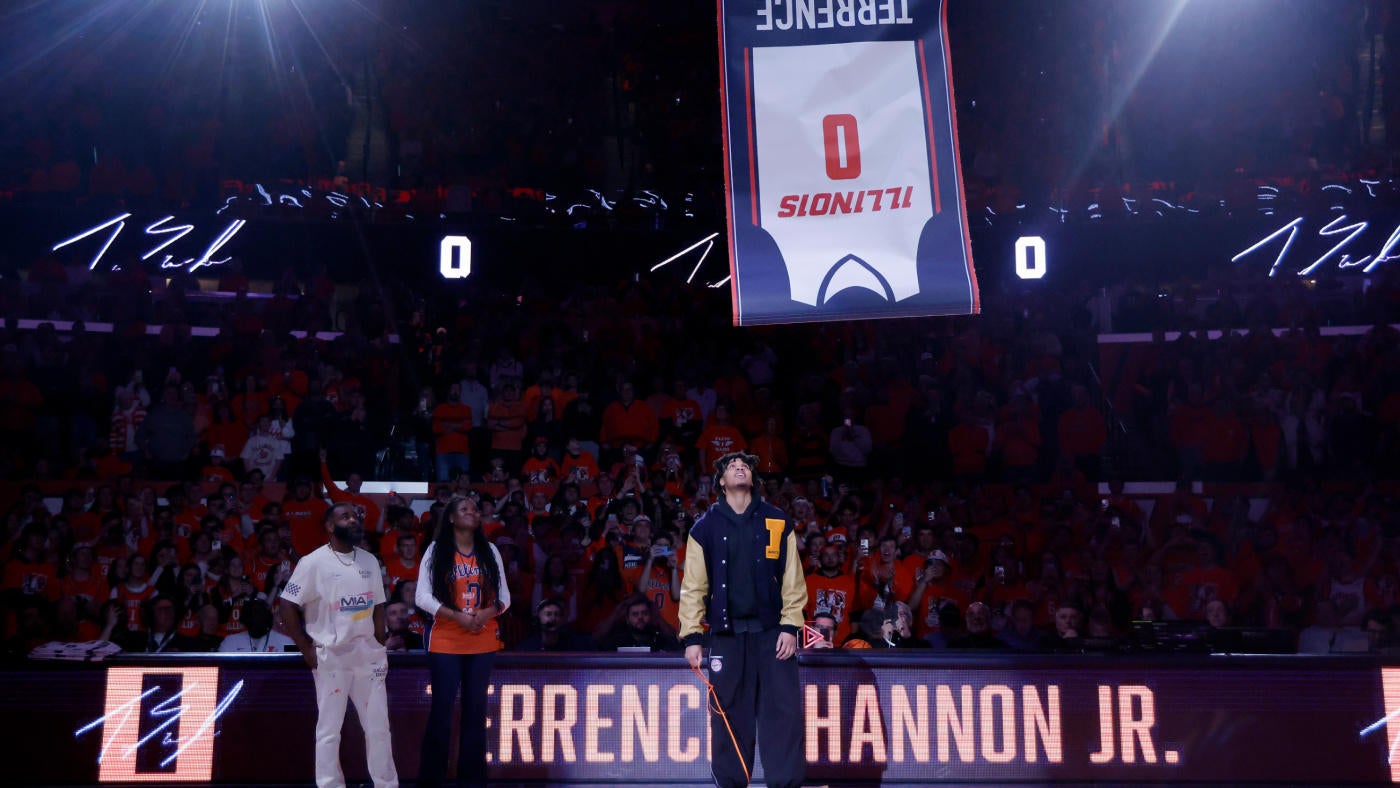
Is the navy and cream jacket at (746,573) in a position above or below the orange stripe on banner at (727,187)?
below

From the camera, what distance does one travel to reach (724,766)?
5.97m

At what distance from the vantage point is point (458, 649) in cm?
659

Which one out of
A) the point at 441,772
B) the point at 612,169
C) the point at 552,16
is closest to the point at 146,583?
the point at 441,772

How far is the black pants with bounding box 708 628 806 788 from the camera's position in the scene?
5941 mm

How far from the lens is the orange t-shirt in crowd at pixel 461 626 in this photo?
6.59 m

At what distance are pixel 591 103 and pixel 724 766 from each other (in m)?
16.3

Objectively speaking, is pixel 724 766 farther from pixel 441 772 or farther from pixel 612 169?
pixel 612 169

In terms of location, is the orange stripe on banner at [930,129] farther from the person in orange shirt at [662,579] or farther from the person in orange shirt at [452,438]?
the person in orange shirt at [452,438]

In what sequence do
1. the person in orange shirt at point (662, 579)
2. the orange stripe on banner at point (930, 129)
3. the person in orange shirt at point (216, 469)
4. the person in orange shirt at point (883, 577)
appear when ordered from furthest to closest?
the person in orange shirt at point (216, 469) < the person in orange shirt at point (662, 579) < the person in orange shirt at point (883, 577) < the orange stripe on banner at point (930, 129)

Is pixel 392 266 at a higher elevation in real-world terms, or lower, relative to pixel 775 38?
higher

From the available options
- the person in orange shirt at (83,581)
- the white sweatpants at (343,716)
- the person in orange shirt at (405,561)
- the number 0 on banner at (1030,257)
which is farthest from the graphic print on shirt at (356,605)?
the number 0 on banner at (1030,257)

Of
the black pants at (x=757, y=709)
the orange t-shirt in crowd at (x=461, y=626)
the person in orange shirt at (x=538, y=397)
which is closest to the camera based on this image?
the black pants at (x=757, y=709)
